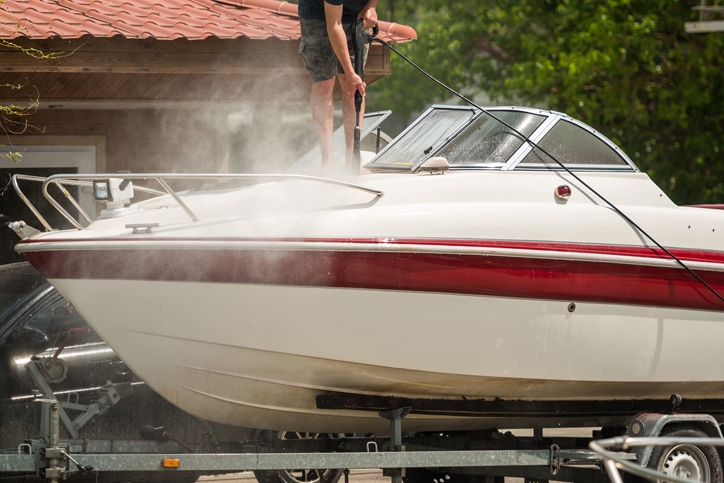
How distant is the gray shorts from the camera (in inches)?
199

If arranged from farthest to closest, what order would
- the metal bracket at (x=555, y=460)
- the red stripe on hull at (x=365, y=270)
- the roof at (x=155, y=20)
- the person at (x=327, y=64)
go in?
the roof at (x=155, y=20) → the person at (x=327, y=64) → the metal bracket at (x=555, y=460) → the red stripe on hull at (x=365, y=270)

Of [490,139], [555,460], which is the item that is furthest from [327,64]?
[555,460]

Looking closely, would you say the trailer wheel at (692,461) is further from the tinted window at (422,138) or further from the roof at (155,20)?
the roof at (155,20)

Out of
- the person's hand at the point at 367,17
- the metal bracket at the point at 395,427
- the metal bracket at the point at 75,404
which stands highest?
the person's hand at the point at 367,17

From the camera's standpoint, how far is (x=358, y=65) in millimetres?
5008

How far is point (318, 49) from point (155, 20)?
3.17 m

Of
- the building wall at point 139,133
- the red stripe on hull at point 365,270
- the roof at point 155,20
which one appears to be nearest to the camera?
the red stripe on hull at point 365,270

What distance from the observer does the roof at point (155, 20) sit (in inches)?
278

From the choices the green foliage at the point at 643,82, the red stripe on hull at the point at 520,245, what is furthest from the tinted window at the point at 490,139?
the green foliage at the point at 643,82

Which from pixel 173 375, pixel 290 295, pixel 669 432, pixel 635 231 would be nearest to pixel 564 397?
pixel 669 432

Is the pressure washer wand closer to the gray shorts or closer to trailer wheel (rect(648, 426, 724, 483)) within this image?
the gray shorts

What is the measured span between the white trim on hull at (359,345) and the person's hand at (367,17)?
1663 mm

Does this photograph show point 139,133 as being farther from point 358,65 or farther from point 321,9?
point 358,65

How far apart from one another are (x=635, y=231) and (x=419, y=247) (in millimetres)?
1250
